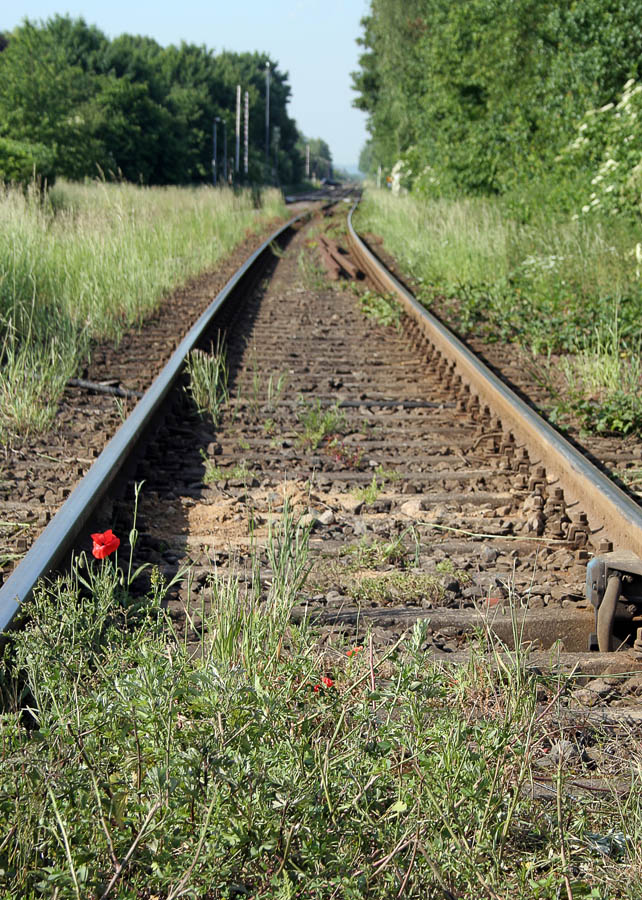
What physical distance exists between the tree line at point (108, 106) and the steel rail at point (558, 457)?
10.9 meters

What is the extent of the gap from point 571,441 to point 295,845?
3.35m

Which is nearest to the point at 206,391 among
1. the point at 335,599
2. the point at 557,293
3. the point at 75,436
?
the point at 75,436

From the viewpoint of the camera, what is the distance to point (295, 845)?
168 centimetres

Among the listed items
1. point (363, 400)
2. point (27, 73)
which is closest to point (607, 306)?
point (363, 400)

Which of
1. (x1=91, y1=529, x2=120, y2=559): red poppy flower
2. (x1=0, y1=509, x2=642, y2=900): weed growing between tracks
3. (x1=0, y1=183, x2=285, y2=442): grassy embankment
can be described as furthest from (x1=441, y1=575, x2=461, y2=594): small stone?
(x1=0, y1=183, x2=285, y2=442): grassy embankment

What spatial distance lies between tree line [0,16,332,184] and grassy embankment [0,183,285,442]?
4.37 meters

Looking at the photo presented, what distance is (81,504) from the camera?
3252mm

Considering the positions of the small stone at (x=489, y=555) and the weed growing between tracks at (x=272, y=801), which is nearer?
the weed growing between tracks at (x=272, y=801)

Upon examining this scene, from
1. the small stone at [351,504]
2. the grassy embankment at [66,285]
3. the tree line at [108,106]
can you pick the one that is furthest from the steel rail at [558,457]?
the tree line at [108,106]

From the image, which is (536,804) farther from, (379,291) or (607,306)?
(379,291)

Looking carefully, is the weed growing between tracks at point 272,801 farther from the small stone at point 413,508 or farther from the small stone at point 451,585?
the small stone at point 413,508

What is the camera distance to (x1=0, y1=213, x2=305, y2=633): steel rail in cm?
257

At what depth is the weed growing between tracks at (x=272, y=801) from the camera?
1562 mm

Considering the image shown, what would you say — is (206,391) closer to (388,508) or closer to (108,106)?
(388,508)
